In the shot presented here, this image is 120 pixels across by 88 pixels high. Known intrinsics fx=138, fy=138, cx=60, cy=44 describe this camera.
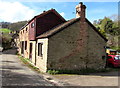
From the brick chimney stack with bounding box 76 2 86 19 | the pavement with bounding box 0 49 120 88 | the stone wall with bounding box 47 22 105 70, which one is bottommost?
the pavement with bounding box 0 49 120 88

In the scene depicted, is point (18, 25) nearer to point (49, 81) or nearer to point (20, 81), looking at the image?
point (49, 81)

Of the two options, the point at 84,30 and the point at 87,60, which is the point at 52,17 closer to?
the point at 84,30

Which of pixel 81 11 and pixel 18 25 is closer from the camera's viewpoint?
pixel 81 11

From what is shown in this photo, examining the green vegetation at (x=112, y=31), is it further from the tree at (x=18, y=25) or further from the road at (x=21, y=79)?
the tree at (x=18, y=25)

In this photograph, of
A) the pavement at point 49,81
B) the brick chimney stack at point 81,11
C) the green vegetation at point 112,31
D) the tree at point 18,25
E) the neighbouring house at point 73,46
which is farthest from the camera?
the tree at point 18,25

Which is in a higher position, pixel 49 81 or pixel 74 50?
pixel 74 50

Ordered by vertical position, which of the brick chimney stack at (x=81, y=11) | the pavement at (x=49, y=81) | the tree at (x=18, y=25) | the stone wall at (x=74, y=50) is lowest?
the pavement at (x=49, y=81)

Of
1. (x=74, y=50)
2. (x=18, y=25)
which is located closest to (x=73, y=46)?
(x=74, y=50)

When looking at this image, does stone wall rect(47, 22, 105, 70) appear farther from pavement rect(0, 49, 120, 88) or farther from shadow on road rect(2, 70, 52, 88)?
shadow on road rect(2, 70, 52, 88)

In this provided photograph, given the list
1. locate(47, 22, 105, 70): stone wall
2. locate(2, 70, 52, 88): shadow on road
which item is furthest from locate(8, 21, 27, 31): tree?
locate(2, 70, 52, 88): shadow on road

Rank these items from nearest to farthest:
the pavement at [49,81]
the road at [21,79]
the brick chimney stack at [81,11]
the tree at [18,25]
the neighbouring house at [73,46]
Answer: the road at [21,79]
the pavement at [49,81]
the neighbouring house at [73,46]
the brick chimney stack at [81,11]
the tree at [18,25]

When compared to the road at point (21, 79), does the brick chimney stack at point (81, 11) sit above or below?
above

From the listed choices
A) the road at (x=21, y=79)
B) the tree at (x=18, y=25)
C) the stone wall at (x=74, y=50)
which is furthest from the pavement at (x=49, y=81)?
the tree at (x=18, y=25)

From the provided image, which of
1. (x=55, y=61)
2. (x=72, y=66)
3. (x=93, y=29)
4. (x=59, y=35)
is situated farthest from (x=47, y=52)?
(x=93, y=29)
